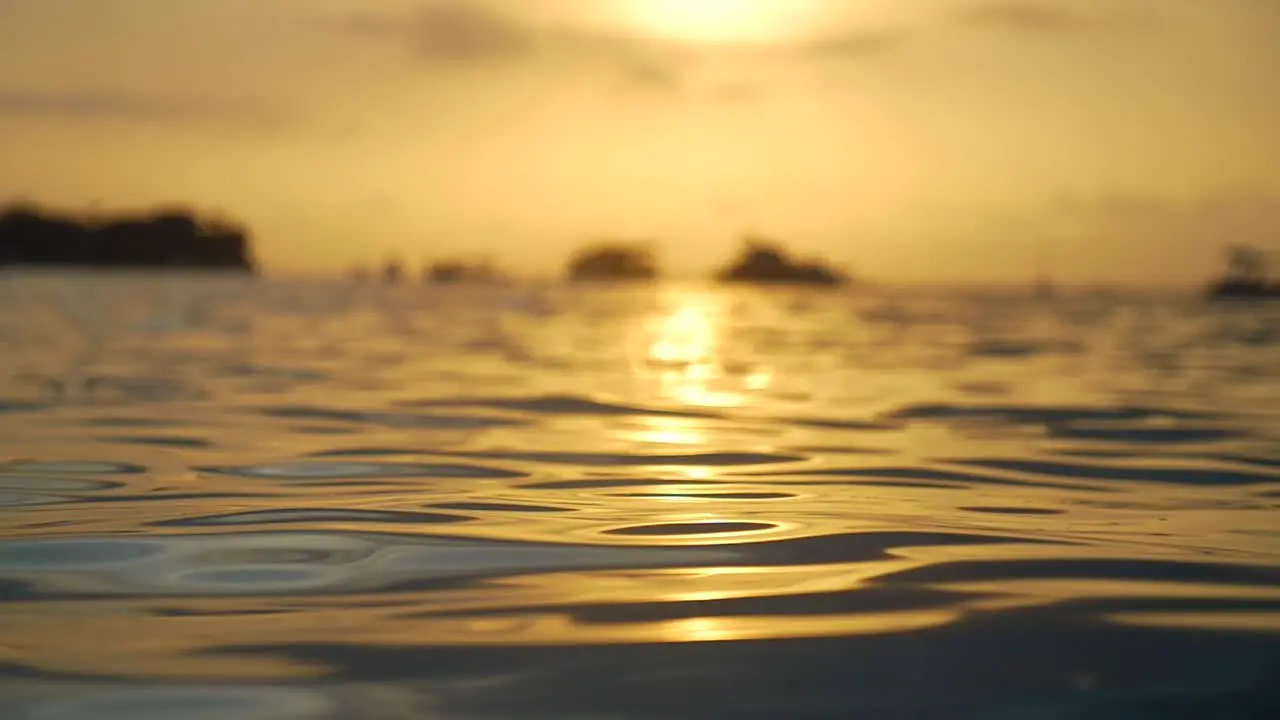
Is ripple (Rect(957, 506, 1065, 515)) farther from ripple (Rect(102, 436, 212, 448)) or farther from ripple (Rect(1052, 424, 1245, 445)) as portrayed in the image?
ripple (Rect(102, 436, 212, 448))

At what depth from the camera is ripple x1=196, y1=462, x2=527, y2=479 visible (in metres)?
5.09

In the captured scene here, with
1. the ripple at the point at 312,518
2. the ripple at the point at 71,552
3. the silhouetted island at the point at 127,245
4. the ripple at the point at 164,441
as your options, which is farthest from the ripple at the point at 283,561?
the silhouetted island at the point at 127,245

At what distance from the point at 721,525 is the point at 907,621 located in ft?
4.25

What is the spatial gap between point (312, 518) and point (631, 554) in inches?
44.4

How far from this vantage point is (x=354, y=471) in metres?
5.23

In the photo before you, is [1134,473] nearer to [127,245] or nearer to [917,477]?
[917,477]

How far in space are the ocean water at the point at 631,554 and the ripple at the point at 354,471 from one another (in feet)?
0.09

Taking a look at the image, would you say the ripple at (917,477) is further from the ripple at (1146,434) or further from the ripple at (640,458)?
the ripple at (1146,434)

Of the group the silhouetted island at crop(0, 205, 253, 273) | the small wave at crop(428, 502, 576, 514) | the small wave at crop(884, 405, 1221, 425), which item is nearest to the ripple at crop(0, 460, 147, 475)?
the small wave at crop(428, 502, 576, 514)

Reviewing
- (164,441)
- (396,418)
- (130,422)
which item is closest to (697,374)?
(396,418)

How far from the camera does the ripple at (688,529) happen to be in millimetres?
3795

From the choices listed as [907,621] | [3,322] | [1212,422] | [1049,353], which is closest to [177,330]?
[3,322]

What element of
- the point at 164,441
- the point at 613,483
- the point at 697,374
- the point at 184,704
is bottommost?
the point at 184,704

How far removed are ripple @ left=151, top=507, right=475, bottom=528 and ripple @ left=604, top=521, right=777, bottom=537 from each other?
0.55 metres
